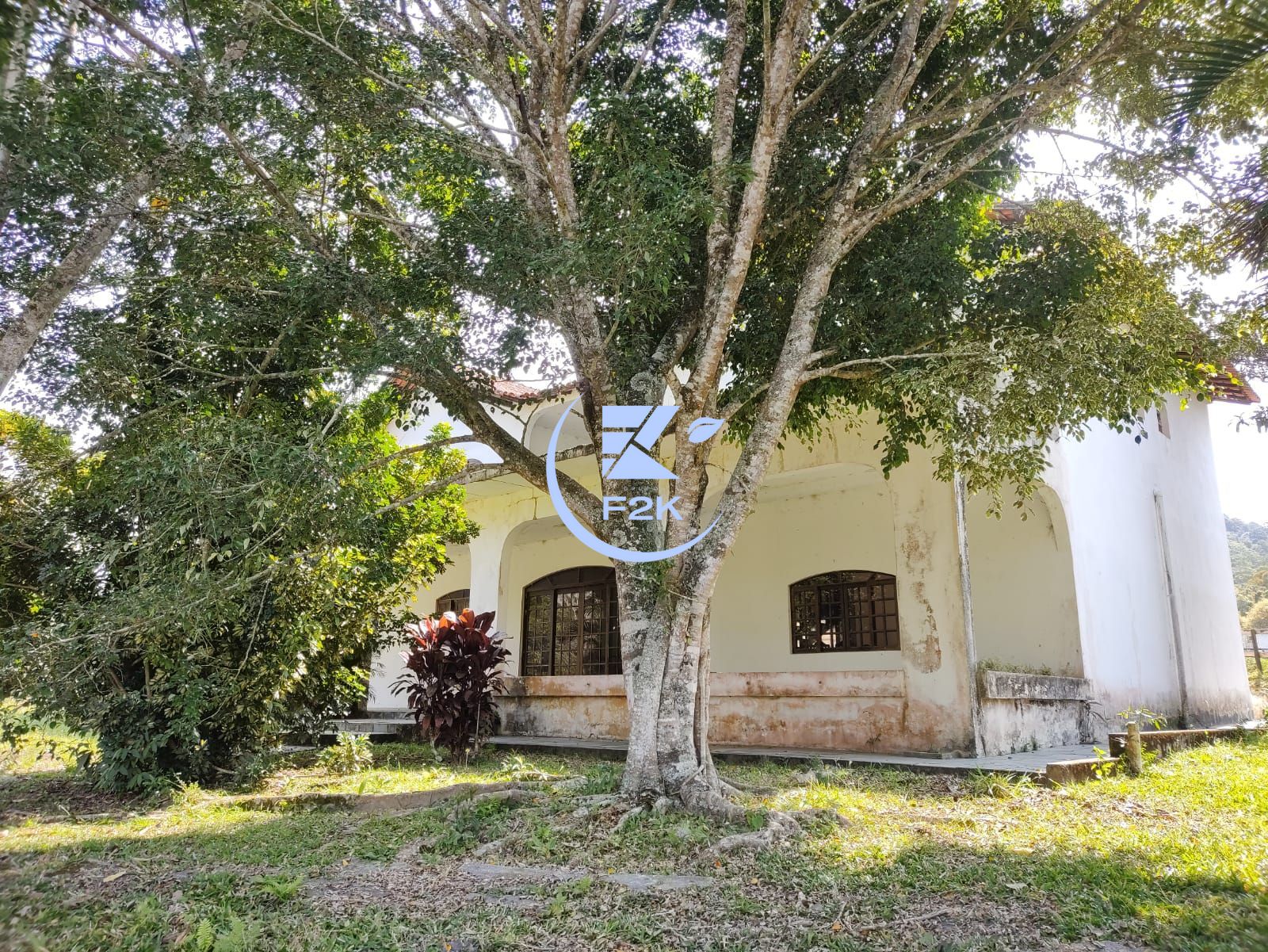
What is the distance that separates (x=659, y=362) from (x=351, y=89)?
3.08 metres

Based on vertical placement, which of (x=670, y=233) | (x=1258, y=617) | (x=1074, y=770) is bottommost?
(x=1074, y=770)

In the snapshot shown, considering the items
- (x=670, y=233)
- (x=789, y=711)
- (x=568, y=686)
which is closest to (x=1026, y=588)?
(x=789, y=711)

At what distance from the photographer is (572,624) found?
47.2 ft

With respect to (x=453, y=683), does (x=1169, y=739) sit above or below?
below

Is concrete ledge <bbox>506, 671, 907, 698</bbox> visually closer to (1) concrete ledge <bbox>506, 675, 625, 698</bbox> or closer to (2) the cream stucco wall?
(1) concrete ledge <bbox>506, 675, 625, 698</bbox>

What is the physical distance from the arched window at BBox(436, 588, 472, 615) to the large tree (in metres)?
9.54

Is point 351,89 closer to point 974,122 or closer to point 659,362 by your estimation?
point 659,362

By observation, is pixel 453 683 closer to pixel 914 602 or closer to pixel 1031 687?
pixel 914 602

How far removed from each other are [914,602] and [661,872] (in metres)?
5.20

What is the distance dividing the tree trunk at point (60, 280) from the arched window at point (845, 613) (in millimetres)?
9868

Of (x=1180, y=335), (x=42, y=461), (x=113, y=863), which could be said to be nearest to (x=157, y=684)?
(x=42, y=461)

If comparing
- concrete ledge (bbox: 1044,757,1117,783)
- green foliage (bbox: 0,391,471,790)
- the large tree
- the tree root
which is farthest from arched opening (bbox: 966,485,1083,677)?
green foliage (bbox: 0,391,471,790)

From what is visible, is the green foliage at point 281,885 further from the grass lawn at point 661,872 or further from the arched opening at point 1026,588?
the arched opening at point 1026,588

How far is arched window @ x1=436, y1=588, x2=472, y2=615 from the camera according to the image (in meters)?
16.8
